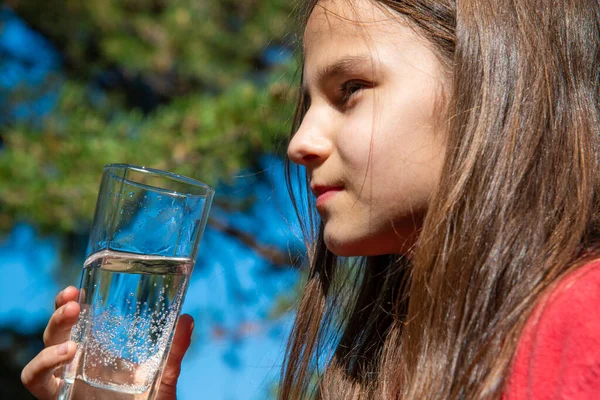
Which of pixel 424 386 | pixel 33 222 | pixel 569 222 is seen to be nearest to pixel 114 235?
pixel 424 386

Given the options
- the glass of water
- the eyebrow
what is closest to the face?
the eyebrow

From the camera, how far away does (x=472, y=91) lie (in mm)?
863

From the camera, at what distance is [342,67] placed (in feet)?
2.98

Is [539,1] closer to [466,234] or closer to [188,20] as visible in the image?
[466,234]

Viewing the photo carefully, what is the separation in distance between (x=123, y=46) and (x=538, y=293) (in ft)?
5.88

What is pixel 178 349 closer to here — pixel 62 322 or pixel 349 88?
pixel 62 322

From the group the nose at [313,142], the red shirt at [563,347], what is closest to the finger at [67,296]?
the nose at [313,142]

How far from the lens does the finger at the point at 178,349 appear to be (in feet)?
3.44

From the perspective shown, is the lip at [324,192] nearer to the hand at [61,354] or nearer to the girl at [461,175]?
the girl at [461,175]

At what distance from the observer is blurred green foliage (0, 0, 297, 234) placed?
2.02m

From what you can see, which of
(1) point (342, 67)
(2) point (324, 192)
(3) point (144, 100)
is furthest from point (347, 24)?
(3) point (144, 100)

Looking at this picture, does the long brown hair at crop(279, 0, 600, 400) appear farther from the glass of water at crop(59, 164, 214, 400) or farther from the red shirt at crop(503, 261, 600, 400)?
the glass of water at crop(59, 164, 214, 400)

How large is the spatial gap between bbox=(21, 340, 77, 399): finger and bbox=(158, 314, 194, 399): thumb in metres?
0.15

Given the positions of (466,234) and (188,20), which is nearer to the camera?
(466,234)
